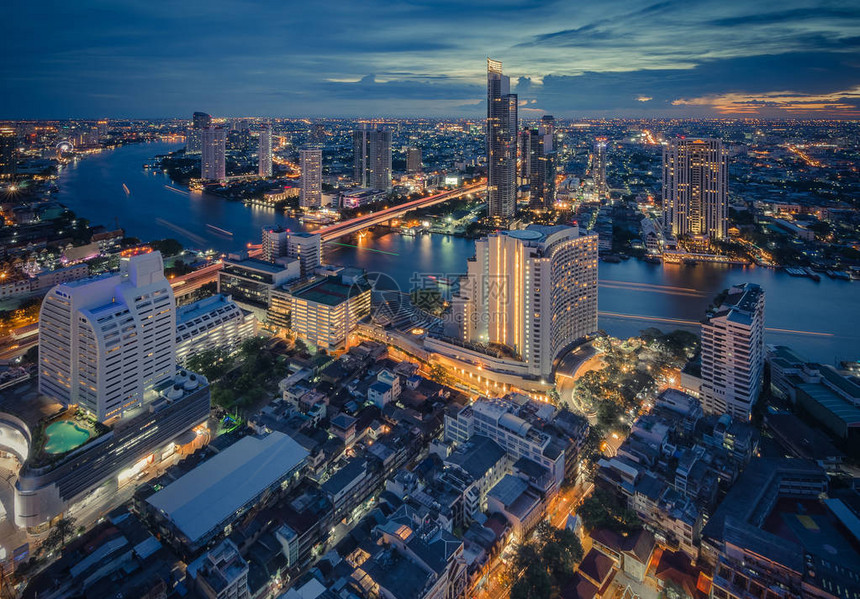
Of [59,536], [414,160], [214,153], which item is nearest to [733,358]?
[59,536]

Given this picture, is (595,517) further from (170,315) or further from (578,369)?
(170,315)

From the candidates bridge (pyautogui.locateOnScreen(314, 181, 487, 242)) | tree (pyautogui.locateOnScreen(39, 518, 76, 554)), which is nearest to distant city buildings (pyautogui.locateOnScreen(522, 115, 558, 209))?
bridge (pyautogui.locateOnScreen(314, 181, 487, 242))

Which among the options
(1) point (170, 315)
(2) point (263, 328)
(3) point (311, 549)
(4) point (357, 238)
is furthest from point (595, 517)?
(4) point (357, 238)

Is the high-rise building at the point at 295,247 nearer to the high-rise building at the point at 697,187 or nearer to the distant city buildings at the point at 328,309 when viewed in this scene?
the distant city buildings at the point at 328,309

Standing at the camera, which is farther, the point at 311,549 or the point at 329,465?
the point at 329,465

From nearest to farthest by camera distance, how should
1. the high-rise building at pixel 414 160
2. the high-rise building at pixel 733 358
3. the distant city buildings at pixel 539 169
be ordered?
the high-rise building at pixel 733 358 → the distant city buildings at pixel 539 169 → the high-rise building at pixel 414 160

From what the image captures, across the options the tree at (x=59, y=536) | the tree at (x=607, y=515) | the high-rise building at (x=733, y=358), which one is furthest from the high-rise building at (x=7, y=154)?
the high-rise building at (x=733, y=358)
